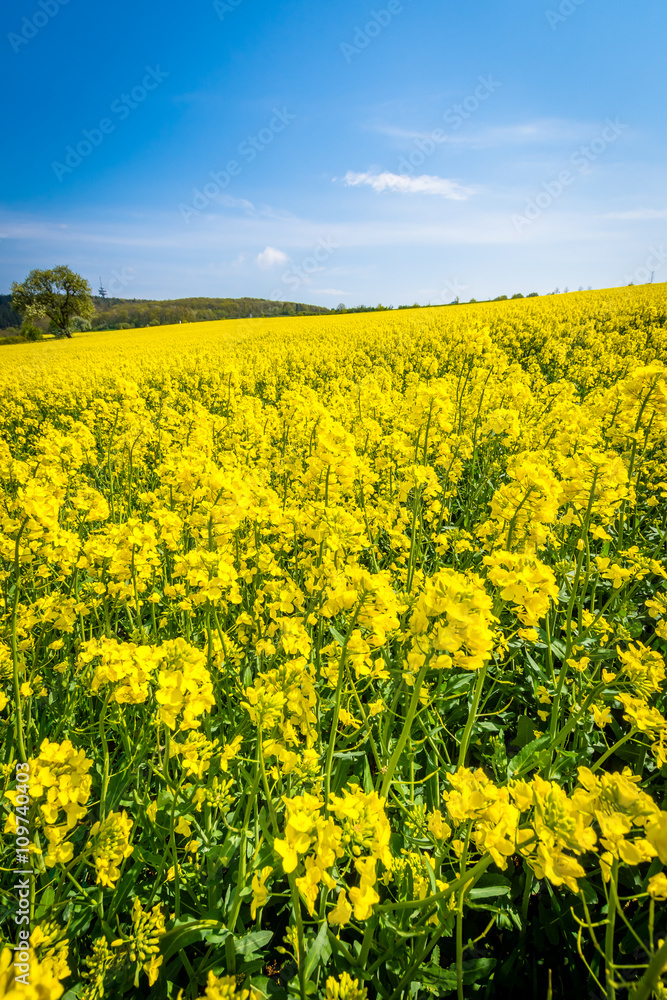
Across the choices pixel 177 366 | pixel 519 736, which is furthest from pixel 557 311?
pixel 519 736

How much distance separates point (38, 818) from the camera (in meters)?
1.35

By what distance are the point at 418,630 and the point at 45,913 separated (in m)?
1.72

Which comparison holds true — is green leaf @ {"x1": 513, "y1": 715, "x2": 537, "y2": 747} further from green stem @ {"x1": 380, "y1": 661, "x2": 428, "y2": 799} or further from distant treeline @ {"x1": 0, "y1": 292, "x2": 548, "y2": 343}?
distant treeline @ {"x1": 0, "y1": 292, "x2": 548, "y2": 343}

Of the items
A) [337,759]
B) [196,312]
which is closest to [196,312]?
[196,312]

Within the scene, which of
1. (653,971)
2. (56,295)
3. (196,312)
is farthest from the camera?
(196,312)

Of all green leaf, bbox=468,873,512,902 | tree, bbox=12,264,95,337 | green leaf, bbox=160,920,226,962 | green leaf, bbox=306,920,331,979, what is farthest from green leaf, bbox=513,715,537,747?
tree, bbox=12,264,95,337

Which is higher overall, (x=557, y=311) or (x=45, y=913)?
(x=557, y=311)

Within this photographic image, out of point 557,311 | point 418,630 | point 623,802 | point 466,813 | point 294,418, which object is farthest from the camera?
point 557,311

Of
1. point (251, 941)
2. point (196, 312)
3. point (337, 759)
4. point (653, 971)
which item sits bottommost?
point (251, 941)

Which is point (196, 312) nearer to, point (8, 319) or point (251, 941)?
point (8, 319)

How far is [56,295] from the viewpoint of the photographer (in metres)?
45.8

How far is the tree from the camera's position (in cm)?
4431

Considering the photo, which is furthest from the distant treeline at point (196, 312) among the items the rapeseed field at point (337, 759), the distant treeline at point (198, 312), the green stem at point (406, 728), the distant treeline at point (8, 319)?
the green stem at point (406, 728)

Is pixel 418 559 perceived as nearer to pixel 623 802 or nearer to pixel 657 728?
pixel 657 728
